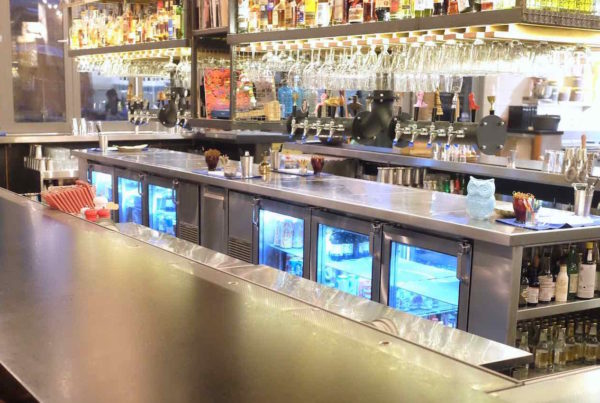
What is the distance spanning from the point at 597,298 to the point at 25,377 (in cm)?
293

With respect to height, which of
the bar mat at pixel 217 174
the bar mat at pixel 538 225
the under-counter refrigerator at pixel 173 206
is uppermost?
the bar mat at pixel 538 225

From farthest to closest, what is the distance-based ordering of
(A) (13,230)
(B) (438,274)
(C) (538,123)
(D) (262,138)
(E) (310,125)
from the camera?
1. (C) (538,123)
2. (D) (262,138)
3. (E) (310,125)
4. (B) (438,274)
5. (A) (13,230)

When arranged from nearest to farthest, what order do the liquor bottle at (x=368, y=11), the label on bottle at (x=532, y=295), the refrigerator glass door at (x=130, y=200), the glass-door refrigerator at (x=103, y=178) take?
the label on bottle at (x=532, y=295) → the liquor bottle at (x=368, y=11) → the refrigerator glass door at (x=130, y=200) → the glass-door refrigerator at (x=103, y=178)

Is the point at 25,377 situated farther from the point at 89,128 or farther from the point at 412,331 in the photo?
the point at 89,128

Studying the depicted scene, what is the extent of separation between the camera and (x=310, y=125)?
4961mm

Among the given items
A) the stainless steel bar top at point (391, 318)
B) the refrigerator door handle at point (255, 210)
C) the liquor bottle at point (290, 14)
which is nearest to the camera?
the stainless steel bar top at point (391, 318)

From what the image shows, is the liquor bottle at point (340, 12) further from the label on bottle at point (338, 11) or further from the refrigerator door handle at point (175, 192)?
the refrigerator door handle at point (175, 192)

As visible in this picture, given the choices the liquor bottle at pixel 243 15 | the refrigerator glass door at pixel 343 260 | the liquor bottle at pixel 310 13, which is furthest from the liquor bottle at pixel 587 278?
the liquor bottle at pixel 243 15

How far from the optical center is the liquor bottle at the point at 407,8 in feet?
13.0

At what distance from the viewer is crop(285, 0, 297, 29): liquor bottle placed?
4.76 metres

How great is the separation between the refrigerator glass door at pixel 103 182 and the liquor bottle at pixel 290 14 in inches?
119

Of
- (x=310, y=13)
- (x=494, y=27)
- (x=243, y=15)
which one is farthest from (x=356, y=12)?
(x=243, y=15)

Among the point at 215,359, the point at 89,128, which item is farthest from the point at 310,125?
the point at 89,128

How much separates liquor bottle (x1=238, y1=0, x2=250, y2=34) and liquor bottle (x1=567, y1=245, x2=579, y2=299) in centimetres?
272
